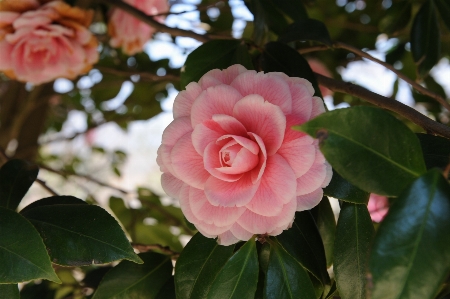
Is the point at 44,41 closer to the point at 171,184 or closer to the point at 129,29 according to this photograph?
the point at 129,29

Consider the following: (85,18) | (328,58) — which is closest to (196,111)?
(85,18)

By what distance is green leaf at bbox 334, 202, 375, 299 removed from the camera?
389mm

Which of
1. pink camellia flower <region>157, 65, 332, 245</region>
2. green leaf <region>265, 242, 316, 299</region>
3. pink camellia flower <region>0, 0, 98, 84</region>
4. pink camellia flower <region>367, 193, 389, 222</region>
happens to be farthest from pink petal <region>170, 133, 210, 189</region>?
pink camellia flower <region>367, 193, 389, 222</region>

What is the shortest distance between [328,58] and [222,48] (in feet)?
2.19

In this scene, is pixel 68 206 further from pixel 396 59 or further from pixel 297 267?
pixel 396 59

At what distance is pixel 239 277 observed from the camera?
400 mm

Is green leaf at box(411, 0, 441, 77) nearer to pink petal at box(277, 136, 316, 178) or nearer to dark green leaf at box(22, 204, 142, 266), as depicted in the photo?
pink petal at box(277, 136, 316, 178)

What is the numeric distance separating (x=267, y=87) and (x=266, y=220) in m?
0.11

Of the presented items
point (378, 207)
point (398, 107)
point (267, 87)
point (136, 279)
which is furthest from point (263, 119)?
point (378, 207)

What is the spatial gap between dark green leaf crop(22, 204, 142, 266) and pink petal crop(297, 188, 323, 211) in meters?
0.15

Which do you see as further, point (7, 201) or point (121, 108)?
point (121, 108)

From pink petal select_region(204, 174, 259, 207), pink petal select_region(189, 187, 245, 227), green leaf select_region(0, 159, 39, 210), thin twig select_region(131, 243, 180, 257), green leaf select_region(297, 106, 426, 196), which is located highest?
green leaf select_region(297, 106, 426, 196)

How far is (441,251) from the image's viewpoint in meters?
0.26

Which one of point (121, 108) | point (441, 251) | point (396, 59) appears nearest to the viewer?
point (441, 251)
